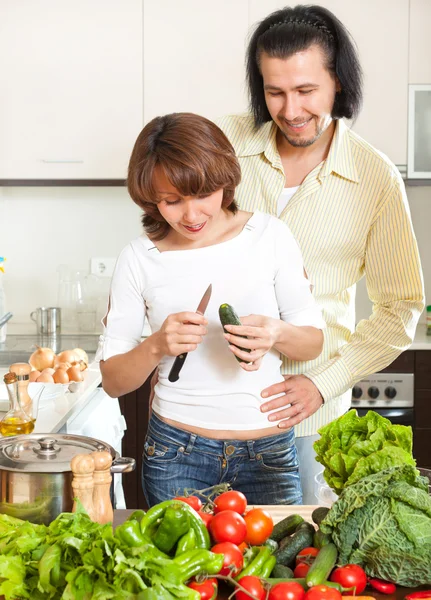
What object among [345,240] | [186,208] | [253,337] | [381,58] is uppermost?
[381,58]

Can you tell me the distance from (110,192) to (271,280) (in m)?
2.42

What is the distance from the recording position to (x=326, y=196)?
1.84 meters

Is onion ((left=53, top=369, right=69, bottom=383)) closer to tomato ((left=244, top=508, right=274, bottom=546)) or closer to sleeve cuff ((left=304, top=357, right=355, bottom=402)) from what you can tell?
sleeve cuff ((left=304, top=357, right=355, bottom=402))

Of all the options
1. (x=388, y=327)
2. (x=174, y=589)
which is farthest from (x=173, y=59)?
(x=174, y=589)

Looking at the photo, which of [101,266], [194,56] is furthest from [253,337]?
[101,266]

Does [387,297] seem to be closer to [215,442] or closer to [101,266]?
[215,442]

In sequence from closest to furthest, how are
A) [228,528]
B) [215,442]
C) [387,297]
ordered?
1. [228,528]
2. [215,442]
3. [387,297]

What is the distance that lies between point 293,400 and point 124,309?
15.1 inches

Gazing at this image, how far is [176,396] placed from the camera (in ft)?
5.21

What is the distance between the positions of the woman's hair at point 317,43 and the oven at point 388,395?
1697mm

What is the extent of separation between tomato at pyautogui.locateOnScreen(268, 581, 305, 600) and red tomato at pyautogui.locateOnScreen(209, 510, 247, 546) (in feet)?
0.30

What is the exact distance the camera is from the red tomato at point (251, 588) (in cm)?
100

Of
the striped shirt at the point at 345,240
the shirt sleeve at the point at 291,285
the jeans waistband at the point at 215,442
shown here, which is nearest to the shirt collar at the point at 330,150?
the striped shirt at the point at 345,240

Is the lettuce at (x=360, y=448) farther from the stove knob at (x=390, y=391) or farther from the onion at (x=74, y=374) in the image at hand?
the stove knob at (x=390, y=391)
